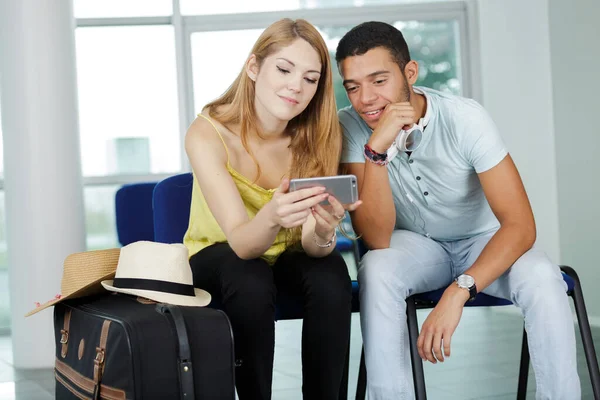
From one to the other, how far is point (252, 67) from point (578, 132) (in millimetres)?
3368

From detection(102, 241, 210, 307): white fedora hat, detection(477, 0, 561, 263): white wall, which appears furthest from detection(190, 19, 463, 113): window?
detection(102, 241, 210, 307): white fedora hat

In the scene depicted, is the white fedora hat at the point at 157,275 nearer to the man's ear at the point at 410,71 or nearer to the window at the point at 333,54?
the man's ear at the point at 410,71

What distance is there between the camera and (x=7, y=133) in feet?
14.5

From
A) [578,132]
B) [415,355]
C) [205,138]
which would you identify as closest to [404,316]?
[415,355]

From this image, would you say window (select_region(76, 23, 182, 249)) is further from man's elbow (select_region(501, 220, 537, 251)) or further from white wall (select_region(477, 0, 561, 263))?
man's elbow (select_region(501, 220, 537, 251))

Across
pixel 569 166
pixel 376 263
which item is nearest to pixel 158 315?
pixel 376 263

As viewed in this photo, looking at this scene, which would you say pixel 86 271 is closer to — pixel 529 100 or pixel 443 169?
pixel 443 169

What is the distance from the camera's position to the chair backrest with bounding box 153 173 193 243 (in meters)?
2.71

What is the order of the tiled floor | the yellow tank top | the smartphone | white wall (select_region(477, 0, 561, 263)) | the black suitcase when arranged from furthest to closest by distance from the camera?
white wall (select_region(477, 0, 561, 263)), the tiled floor, the yellow tank top, the smartphone, the black suitcase

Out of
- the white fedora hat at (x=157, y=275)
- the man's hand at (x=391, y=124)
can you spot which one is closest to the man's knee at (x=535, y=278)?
the man's hand at (x=391, y=124)

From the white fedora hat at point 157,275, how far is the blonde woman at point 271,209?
10 centimetres

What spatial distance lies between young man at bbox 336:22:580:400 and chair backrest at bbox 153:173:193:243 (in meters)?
0.62

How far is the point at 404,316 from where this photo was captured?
220 cm

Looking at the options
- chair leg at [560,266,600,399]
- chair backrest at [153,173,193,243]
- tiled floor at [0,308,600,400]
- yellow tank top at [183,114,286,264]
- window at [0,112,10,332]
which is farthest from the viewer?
window at [0,112,10,332]
